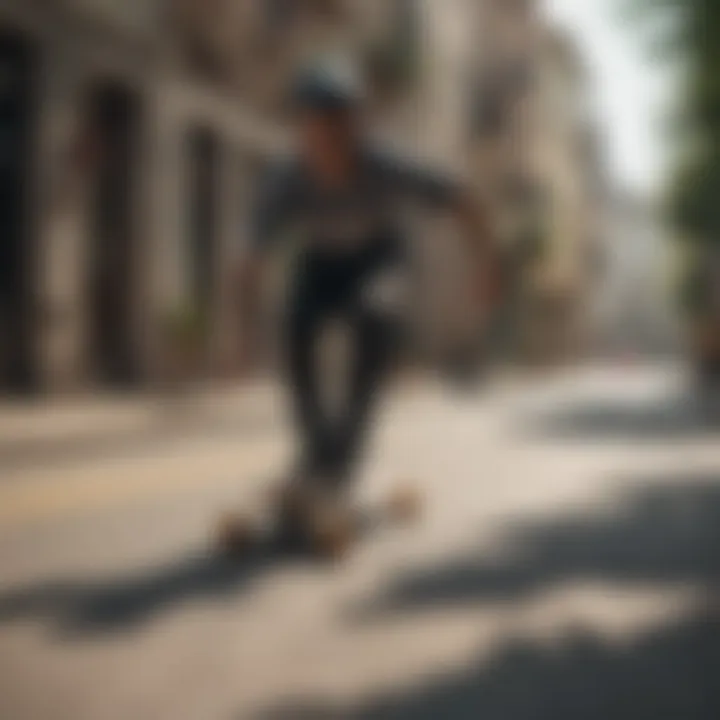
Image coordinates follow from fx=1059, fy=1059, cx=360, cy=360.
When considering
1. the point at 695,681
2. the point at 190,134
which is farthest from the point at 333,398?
the point at 695,681

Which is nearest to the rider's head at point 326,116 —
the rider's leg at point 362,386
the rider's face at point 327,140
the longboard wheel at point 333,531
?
the rider's face at point 327,140

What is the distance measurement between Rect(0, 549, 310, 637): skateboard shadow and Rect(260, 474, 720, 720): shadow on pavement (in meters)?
0.09

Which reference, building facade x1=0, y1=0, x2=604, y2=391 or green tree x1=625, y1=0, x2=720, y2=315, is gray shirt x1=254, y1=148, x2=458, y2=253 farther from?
green tree x1=625, y1=0, x2=720, y2=315

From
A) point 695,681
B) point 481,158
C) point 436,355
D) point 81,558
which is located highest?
point 481,158

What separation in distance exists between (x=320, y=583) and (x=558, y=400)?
20 centimetres

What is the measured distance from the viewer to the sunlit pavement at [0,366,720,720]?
24.0 inches

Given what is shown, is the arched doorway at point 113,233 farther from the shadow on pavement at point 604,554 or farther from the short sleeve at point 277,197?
the shadow on pavement at point 604,554

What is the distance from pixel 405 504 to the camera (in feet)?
2.16

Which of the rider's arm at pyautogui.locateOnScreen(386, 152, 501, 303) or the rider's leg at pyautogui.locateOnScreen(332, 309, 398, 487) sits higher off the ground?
the rider's arm at pyautogui.locateOnScreen(386, 152, 501, 303)

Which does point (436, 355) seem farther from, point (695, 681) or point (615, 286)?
point (695, 681)

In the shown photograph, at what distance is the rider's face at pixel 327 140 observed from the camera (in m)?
0.60

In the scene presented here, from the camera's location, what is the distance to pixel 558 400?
680 mm

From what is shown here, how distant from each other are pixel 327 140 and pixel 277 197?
0.15 feet

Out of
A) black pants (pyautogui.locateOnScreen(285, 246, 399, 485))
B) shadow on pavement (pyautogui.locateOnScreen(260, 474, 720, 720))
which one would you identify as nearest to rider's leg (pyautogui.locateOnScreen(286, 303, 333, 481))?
black pants (pyautogui.locateOnScreen(285, 246, 399, 485))
